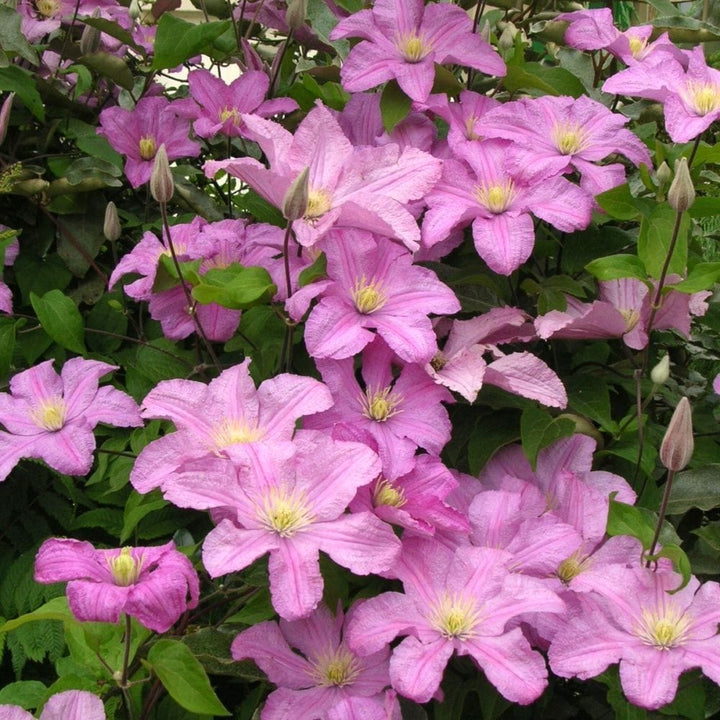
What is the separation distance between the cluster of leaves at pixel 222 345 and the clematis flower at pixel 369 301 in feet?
0.10

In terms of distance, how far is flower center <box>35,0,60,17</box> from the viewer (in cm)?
149

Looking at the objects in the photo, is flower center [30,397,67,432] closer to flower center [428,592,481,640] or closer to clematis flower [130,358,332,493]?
Answer: clematis flower [130,358,332,493]

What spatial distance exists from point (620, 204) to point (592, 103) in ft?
0.45

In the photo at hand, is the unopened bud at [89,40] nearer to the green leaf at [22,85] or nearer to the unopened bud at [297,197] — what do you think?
the green leaf at [22,85]

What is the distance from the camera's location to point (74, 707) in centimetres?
90

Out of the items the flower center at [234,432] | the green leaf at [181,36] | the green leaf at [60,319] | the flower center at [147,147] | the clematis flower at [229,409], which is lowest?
the green leaf at [60,319]

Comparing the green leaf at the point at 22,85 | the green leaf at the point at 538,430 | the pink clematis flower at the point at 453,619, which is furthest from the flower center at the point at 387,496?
the green leaf at the point at 22,85

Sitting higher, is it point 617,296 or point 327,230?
point 327,230

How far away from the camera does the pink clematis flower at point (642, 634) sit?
0.87m

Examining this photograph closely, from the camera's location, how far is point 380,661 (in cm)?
94

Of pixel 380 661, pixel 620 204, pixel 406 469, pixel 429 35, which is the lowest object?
pixel 380 661

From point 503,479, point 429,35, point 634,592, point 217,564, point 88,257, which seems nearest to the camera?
point 217,564

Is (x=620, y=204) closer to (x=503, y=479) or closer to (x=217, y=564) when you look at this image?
(x=503, y=479)

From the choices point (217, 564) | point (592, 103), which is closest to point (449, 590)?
point (217, 564)
